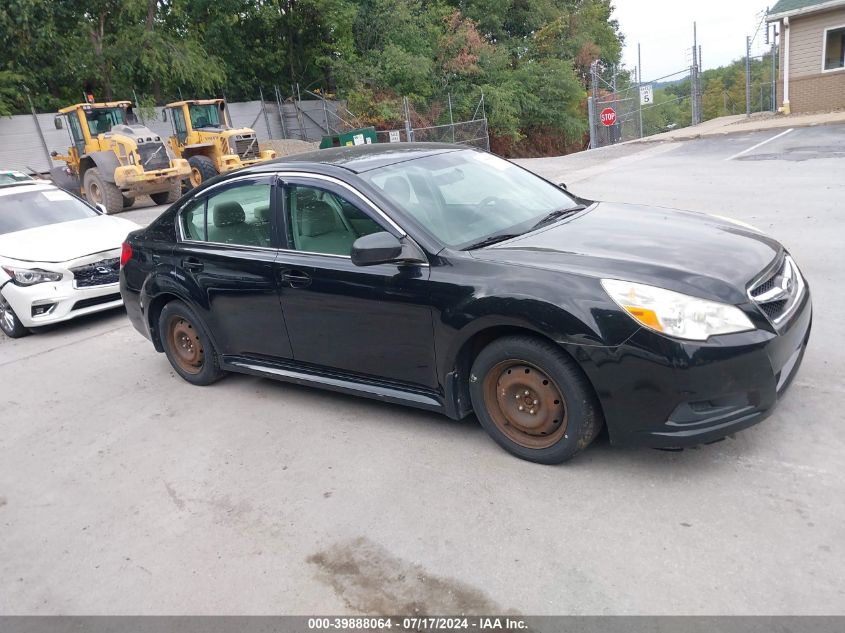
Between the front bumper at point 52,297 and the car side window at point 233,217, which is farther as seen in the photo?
the front bumper at point 52,297

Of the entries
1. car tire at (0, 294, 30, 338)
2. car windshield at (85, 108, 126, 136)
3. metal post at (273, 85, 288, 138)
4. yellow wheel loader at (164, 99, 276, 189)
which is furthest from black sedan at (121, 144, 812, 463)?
metal post at (273, 85, 288, 138)

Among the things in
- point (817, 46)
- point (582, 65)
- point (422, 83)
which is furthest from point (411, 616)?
point (582, 65)

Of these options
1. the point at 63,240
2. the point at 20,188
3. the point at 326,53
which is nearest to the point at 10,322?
the point at 63,240

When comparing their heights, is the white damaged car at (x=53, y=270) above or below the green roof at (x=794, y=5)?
below

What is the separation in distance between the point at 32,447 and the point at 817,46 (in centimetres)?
2413

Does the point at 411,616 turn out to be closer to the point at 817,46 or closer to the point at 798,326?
the point at 798,326

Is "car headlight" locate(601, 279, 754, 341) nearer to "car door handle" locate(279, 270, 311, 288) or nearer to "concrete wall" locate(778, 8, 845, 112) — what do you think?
"car door handle" locate(279, 270, 311, 288)

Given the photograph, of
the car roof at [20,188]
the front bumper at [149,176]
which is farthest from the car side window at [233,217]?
the front bumper at [149,176]

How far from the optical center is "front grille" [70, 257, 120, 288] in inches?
297

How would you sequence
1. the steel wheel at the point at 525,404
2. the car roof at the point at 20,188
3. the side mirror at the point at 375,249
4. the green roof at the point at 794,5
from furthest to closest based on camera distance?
the green roof at the point at 794,5
the car roof at the point at 20,188
the side mirror at the point at 375,249
the steel wheel at the point at 525,404

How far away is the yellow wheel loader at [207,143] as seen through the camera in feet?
58.0

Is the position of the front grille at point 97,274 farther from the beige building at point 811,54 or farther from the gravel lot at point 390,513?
the beige building at point 811,54

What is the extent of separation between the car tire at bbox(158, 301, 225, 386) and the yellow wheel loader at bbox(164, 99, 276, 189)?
12.7 meters

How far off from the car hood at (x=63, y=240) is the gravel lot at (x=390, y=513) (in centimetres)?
271
